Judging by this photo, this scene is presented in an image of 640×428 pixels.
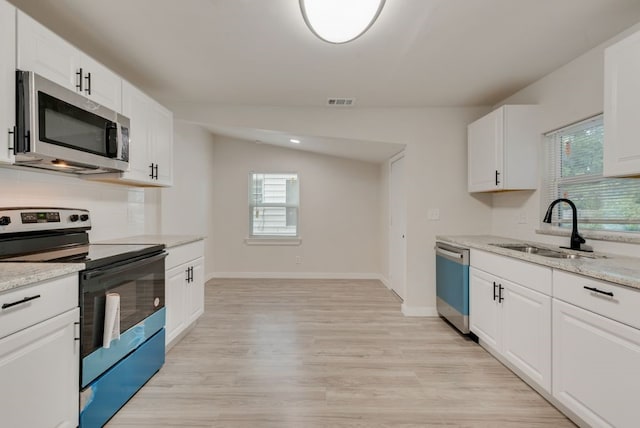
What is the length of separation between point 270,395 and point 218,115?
2854 mm

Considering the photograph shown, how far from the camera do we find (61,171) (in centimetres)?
216

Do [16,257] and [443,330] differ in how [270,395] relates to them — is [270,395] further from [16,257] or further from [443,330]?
[443,330]

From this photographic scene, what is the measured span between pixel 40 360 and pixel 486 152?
11.6 ft

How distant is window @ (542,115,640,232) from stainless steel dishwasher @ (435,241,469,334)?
88cm

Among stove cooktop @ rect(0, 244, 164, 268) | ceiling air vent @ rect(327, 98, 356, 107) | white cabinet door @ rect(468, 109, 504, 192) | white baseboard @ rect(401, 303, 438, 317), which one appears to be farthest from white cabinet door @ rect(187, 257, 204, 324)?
white cabinet door @ rect(468, 109, 504, 192)

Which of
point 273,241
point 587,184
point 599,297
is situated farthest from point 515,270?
point 273,241

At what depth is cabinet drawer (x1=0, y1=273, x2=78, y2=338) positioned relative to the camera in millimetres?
1201

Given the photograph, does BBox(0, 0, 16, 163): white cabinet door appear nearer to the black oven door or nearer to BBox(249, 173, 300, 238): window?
the black oven door

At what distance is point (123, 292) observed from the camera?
1863 mm

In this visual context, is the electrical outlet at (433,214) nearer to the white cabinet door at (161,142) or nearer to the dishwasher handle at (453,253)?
the dishwasher handle at (453,253)

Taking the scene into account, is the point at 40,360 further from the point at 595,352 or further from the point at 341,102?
the point at 341,102

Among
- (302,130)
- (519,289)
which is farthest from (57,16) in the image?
(519,289)

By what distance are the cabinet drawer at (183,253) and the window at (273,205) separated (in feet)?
7.79

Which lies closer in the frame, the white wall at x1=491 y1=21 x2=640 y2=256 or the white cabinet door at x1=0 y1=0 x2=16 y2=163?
the white cabinet door at x1=0 y1=0 x2=16 y2=163
